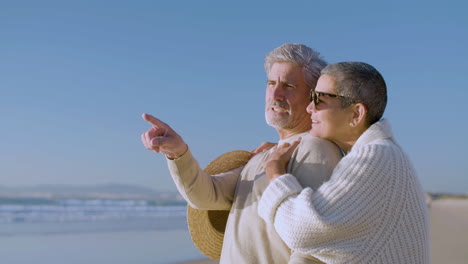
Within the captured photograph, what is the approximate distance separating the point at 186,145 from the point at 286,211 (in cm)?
76

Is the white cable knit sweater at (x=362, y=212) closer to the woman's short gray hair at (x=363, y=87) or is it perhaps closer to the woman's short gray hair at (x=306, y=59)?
the woman's short gray hair at (x=363, y=87)

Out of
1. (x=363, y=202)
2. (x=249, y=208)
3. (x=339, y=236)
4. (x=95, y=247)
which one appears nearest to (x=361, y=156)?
(x=363, y=202)

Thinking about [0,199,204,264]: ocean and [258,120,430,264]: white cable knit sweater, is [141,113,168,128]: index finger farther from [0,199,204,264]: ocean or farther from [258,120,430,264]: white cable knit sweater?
[0,199,204,264]: ocean

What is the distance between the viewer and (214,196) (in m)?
2.80

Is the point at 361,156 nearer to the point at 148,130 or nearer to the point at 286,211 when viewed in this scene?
the point at 286,211

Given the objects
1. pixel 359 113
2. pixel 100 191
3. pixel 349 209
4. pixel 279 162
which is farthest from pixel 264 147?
pixel 100 191

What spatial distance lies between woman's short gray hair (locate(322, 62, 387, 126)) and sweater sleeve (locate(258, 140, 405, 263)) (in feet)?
0.77

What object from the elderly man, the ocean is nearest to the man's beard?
the elderly man

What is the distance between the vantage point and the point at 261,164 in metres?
2.70

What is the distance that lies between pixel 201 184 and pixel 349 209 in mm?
945

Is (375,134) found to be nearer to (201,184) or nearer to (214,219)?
(201,184)

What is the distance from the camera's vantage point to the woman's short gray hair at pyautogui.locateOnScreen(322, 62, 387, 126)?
222 centimetres

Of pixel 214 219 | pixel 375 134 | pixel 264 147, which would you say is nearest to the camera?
pixel 375 134

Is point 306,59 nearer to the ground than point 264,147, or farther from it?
farther from it
